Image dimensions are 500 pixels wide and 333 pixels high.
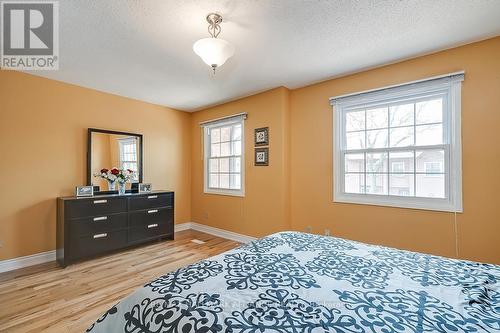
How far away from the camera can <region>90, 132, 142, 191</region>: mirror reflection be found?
360 centimetres

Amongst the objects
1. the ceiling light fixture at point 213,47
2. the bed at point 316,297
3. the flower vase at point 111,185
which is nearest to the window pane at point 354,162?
the bed at point 316,297

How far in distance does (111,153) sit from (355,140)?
148 inches

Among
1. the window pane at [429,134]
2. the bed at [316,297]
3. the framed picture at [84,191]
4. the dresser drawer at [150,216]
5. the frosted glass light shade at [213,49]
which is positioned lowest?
the dresser drawer at [150,216]

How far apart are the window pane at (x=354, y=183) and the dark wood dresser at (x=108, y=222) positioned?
2.90 m

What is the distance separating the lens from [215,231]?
441 centimetres

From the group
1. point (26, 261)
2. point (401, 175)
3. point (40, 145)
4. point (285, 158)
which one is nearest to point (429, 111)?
point (401, 175)

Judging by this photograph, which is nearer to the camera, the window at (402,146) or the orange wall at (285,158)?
the orange wall at (285,158)

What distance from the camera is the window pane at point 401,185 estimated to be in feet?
8.70

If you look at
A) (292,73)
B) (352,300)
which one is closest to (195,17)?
(292,73)

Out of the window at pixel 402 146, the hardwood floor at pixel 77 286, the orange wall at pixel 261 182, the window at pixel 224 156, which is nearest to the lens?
the hardwood floor at pixel 77 286

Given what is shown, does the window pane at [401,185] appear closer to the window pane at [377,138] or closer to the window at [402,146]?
the window at [402,146]

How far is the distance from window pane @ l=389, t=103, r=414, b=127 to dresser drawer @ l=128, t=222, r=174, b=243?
12.3ft

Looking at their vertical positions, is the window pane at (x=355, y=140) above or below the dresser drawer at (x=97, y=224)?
above

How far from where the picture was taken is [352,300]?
1003mm
